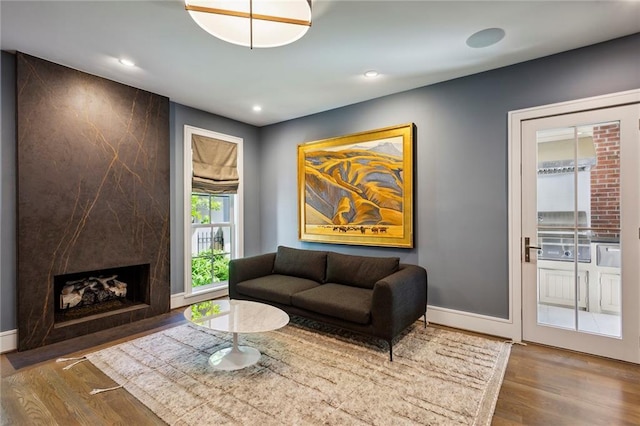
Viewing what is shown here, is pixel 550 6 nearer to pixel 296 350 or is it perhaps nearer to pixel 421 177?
pixel 421 177

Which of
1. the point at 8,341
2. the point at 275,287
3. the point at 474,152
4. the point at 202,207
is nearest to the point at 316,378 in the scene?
the point at 275,287

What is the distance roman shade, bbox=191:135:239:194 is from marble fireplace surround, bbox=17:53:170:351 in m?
0.46

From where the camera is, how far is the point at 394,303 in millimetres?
2543

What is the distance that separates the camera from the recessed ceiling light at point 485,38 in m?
2.40

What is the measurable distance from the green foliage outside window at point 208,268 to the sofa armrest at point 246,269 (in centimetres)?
94

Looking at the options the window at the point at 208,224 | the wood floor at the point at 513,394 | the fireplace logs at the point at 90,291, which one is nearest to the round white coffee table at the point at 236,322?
the wood floor at the point at 513,394

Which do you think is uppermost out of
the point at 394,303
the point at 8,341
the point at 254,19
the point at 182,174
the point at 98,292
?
the point at 254,19

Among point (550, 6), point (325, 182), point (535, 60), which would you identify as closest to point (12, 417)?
point (325, 182)

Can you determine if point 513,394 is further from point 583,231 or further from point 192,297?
point 192,297

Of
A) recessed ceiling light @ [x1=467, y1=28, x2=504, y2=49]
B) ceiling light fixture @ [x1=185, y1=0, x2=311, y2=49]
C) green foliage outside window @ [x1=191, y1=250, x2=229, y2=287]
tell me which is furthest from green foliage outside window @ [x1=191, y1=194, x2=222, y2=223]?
recessed ceiling light @ [x1=467, y1=28, x2=504, y2=49]

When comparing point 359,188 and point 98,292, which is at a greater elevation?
point 359,188

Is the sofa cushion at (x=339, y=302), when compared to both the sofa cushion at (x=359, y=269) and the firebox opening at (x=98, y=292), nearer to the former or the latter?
the sofa cushion at (x=359, y=269)

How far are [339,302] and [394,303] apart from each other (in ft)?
1.72

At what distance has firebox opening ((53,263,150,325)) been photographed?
321 centimetres
